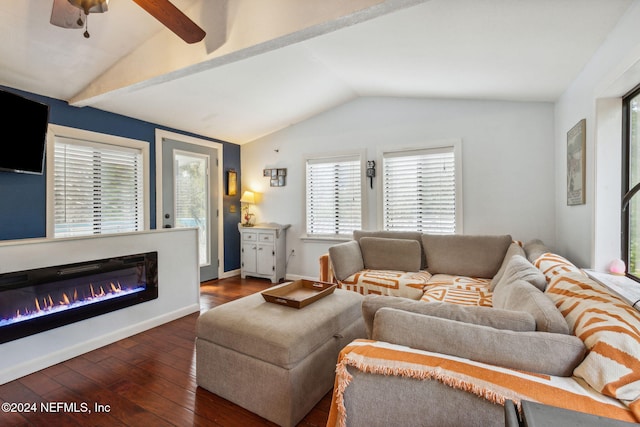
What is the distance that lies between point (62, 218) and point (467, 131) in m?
4.66

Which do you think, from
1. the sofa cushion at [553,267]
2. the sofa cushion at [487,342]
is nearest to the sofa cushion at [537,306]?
the sofa cushion at [487,342]

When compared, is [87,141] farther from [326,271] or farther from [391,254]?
[391,254]

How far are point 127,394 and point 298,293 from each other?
4.19 feet

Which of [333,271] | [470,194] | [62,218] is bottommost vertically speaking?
[333,271]

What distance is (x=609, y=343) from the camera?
945 millimetres

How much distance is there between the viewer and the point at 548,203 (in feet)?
10.9

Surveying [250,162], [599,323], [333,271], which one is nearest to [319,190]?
[250,162]

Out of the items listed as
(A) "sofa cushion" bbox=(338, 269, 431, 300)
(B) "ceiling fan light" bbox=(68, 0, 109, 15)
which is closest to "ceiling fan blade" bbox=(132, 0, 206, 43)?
(B) "ceiling fan light" bbox=(68, 0, 109, 15)

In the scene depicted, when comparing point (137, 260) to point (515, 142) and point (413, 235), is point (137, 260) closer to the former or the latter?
point (413, 235)

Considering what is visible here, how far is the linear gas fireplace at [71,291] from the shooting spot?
216 centimetres

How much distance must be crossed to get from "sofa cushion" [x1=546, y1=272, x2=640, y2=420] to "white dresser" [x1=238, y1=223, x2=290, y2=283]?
12.8 feet

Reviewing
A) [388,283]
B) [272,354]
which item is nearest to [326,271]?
[388,283]

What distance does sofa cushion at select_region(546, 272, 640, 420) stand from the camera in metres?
0.87

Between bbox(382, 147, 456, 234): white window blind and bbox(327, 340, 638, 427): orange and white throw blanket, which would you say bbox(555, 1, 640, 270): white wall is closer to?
bbox(382, 147, 456, 234): white window blind
